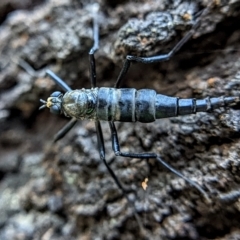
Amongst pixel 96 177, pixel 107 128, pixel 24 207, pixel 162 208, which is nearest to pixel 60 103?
pixel 107 128

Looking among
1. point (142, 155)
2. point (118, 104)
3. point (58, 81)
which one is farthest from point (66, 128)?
point (142, 155)

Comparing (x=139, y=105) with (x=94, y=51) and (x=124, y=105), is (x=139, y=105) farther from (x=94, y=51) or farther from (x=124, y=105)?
(x=94, y=51)

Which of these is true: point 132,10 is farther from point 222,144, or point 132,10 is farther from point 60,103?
point 222,144

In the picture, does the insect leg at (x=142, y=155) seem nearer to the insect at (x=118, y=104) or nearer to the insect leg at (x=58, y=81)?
the insect at (x=118, y=104)

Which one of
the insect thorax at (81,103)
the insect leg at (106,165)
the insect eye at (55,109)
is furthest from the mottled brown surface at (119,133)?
Answer: the insect eye at (55,109)

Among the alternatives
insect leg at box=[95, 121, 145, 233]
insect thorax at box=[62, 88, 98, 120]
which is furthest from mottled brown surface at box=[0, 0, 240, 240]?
insect thorax at box=[62, 88, 98, 120]

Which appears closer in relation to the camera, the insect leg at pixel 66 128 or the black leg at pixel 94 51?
the black leg at pixel 94 51
